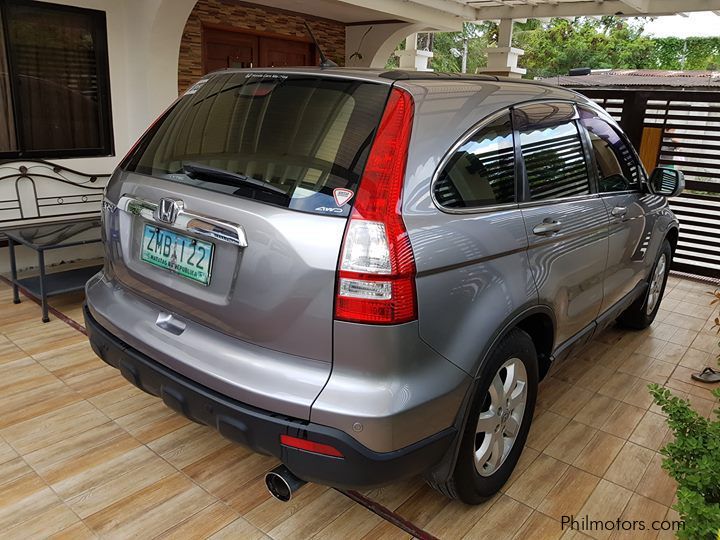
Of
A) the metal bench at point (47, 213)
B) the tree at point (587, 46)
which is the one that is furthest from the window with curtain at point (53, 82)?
the tree at point (587, 46)

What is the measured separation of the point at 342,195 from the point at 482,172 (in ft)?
1.92

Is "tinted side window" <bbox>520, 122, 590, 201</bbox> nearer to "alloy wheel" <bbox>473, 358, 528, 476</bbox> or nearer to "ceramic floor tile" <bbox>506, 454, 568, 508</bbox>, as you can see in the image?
"alloy wheel" <bbox>473, 358, 528, 476</bbox>

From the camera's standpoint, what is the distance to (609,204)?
2854mm

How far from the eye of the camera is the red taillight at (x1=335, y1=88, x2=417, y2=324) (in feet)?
5.15

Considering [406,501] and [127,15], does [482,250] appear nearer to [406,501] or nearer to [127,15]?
[406,501]

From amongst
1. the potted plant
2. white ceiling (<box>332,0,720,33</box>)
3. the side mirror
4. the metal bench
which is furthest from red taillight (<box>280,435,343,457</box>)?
white ceiling (<box>332,0,720,33</box>)

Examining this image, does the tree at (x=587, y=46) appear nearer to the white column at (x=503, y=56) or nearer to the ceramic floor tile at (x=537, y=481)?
the white column at (x=503, y=56)

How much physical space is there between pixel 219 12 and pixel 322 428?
5.26 metres

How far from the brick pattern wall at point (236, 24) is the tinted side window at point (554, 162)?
4.06 meters

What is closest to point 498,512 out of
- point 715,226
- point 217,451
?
point 217,451

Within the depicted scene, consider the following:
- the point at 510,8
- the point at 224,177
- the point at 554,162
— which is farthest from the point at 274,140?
the point at 510,8

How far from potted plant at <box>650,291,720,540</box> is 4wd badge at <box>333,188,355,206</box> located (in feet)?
4.07

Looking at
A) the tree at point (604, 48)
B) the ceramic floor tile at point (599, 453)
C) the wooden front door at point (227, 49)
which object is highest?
the tree at point (604, 48)

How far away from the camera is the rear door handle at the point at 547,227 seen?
2.16 m
